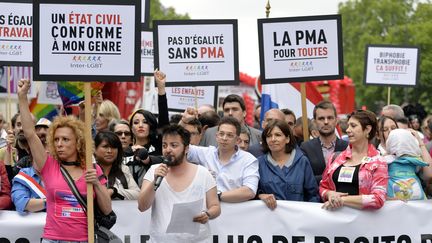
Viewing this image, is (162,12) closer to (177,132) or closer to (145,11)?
(145,11)

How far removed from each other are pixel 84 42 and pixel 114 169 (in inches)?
48.9

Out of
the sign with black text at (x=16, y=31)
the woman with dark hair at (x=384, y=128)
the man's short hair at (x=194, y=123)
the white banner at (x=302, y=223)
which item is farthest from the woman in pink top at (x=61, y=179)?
the sign with black text at (x=16, y=31)

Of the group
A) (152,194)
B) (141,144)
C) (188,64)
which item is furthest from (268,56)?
(152,194)

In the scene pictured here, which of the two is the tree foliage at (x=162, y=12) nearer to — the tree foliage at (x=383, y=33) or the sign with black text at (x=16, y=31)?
the tree foliage at (x=383, y=33)

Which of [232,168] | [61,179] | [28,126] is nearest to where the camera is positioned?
[28,126]

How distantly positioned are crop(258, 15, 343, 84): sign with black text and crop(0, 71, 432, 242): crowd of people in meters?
1.02

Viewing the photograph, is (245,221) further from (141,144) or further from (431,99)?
(431,99)

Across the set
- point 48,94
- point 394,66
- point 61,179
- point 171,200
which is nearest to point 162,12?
point 48,94

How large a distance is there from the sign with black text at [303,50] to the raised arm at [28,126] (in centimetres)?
348

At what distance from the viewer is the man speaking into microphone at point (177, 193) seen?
348 inches

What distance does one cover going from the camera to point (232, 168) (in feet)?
31.6

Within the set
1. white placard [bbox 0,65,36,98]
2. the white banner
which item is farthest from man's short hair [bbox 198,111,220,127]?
white placard [bbox 0,65,36,98]

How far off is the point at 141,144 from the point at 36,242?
66.3 inches

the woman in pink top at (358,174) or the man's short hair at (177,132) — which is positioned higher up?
the man's short hair at (177,132)
